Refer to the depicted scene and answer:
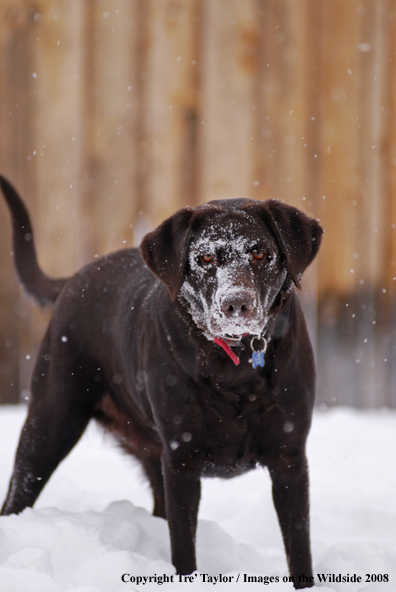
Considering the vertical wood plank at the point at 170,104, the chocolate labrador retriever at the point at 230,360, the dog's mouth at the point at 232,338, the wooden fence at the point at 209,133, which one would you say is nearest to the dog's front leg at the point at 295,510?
the chocolate labrador retriever at the point at 230,360

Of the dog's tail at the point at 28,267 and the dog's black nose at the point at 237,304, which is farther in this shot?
the dog's tail at the point at 28,267

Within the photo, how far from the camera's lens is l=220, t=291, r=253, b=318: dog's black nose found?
1.80 metres

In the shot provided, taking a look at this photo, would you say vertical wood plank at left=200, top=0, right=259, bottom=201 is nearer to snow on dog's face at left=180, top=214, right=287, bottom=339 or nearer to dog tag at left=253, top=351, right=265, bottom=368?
snow on dog's face at left=180, top=214, right=287, bottom=339

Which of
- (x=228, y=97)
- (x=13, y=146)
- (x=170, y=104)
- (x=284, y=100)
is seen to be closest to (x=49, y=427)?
(x=13, y=146)

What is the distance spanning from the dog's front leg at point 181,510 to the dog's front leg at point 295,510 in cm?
27

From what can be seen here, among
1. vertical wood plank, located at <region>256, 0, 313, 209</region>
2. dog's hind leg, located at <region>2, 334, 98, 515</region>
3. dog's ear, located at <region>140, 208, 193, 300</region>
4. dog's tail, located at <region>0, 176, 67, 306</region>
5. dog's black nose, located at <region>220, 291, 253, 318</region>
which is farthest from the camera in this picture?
vertical wood plank, located at <region>256, 0, 313, 209</region>

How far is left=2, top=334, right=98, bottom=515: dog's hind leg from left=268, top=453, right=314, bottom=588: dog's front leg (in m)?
0.87

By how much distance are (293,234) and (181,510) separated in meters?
0.94

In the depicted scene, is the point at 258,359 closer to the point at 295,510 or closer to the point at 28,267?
the point at 295,510

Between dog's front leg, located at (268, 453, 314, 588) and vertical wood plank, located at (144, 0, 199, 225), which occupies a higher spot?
vertical wood plank, located at (144, 0, 199, 225)

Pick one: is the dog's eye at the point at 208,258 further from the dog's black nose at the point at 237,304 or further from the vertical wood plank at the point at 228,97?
the vertical wood plank at the point at 228,97

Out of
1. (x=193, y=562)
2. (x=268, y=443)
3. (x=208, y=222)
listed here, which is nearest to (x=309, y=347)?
(x=268, y=443)

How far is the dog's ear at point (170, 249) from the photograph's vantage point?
202cm

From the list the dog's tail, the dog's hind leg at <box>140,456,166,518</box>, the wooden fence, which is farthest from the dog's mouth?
the wooden fence
